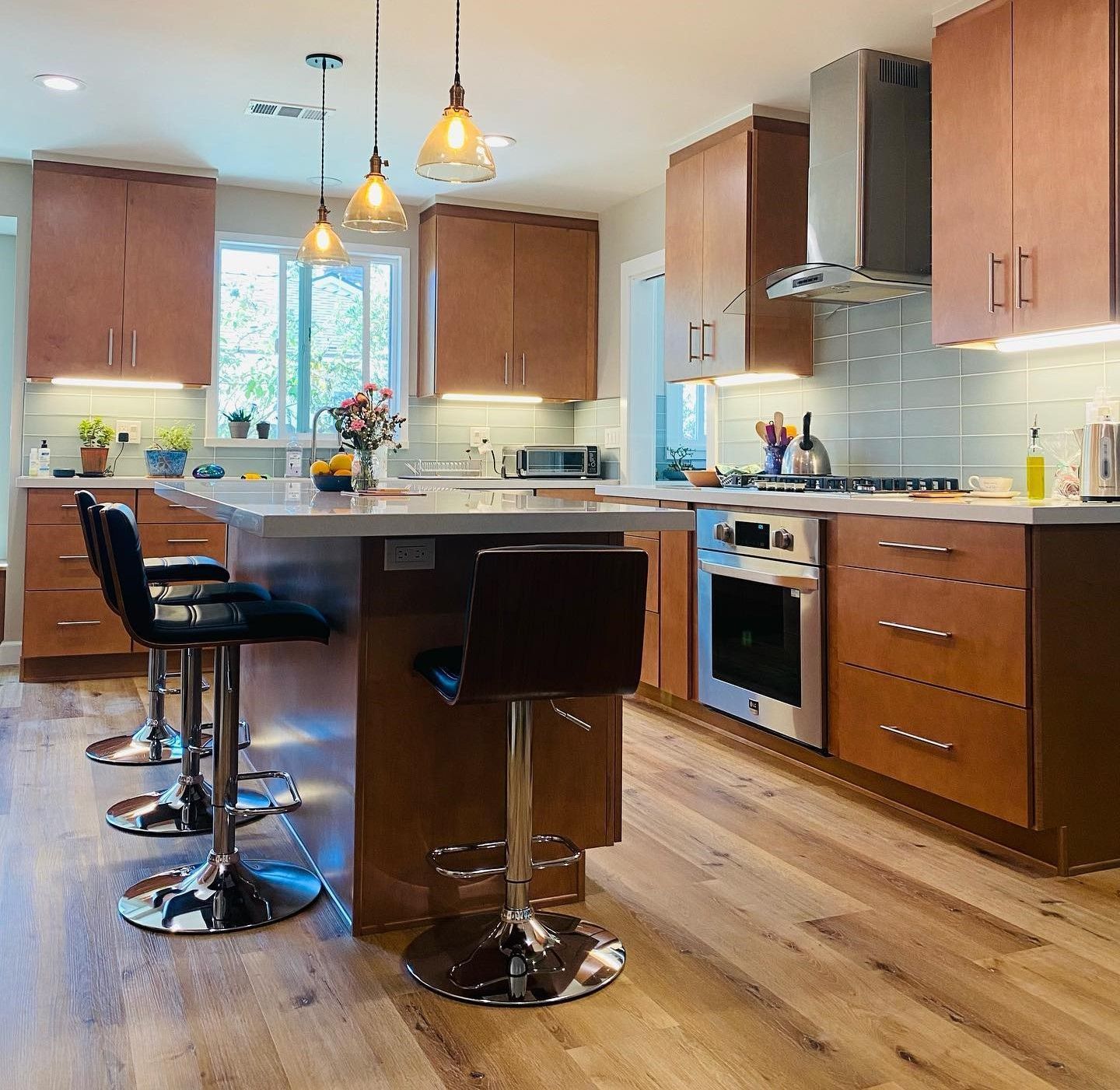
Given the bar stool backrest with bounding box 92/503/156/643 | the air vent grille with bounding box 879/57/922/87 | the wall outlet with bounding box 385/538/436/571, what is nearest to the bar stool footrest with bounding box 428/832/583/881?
the wall outlet with bounding box 385/538/436/571

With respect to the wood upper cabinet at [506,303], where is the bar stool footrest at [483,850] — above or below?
below

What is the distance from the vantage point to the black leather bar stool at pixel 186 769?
2.84 meters

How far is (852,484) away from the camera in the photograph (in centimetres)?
365

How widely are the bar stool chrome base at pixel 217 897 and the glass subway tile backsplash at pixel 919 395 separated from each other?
2619 millimetres

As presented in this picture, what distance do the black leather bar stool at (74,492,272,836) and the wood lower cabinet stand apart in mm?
2125

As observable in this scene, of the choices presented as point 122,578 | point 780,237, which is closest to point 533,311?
point 780,237

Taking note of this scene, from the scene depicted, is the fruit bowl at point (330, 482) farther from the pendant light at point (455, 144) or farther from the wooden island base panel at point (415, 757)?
the pendant light at point (455, 144)

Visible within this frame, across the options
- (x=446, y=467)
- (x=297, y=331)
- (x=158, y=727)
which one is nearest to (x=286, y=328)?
(x=297, y=331)

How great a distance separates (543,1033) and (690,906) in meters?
0.66

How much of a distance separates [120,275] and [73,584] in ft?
5.16

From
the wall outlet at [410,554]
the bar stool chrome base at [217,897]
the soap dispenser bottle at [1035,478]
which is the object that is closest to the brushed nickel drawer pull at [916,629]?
the soap dispenser bottle at [1035,478]

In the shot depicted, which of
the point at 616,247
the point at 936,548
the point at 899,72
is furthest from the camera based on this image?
the point at 616,247

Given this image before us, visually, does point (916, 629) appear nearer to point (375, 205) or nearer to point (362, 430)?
point (362, 430)

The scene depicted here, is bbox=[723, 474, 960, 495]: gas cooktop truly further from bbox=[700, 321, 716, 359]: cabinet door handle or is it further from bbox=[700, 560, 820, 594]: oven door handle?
bbox=[700, 321, 716, 359]: cabinet door handle
